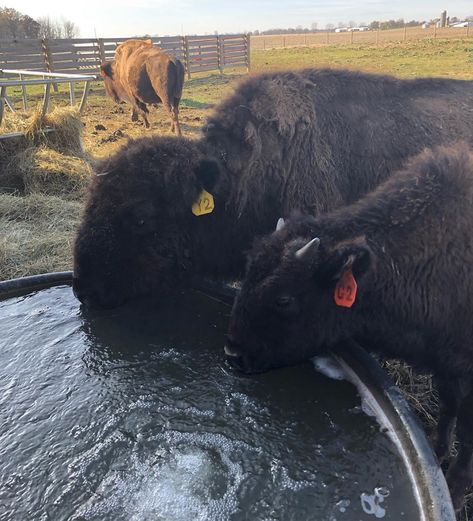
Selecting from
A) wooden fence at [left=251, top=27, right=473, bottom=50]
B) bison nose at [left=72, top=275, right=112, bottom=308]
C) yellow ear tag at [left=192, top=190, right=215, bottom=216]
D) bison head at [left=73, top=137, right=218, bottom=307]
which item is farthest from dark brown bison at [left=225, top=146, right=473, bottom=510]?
wooden fence at [left=251, top=27, right=473, bottom=50]

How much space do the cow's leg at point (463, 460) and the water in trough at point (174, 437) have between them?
0.69 metres

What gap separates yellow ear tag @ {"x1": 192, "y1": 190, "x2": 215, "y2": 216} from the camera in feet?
12.2

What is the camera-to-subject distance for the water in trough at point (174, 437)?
2297 mm

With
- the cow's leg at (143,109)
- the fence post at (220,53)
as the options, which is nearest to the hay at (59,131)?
the cow's leg at (143,109)

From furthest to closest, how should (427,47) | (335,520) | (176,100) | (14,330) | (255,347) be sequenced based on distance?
(427,47) → (176,100) → (14,330) → (255,347) → (335,520)

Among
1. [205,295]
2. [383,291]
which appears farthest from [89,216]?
[383,291]

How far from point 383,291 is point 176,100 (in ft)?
40.7

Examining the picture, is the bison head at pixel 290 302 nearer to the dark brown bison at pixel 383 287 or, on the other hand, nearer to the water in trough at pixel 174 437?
the dark brown bison at pixel 383 287

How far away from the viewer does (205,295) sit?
4105 millimetres

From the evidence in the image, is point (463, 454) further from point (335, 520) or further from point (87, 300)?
point (87, 300)

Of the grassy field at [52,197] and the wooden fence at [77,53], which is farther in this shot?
the wooden fence at [77,53]

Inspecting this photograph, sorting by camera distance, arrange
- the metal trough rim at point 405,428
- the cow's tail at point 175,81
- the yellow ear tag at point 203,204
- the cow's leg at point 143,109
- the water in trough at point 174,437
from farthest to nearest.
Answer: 1. the cow's leg at point 143,109
2. the cow's tail at point 175,81
3. the yellow ear tag at point 203,204
4. the water in trough at point 174,437
5. the metal trough rim at point 405,428

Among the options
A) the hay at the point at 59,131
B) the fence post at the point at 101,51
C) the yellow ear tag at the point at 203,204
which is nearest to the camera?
the yellow ear tag at the point at 203,204

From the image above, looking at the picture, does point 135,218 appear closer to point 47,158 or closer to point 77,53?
point 47,158
